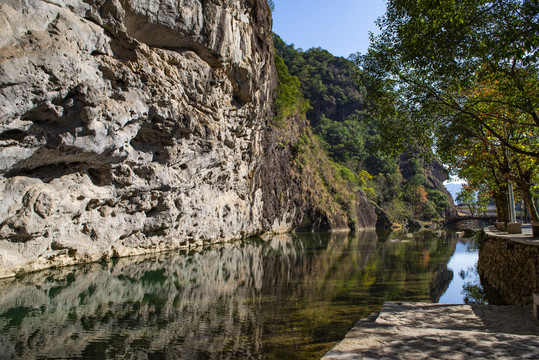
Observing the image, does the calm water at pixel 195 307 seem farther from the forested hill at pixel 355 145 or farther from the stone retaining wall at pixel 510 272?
the forested hill at pixel 355 145

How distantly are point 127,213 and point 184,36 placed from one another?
9.21 meters

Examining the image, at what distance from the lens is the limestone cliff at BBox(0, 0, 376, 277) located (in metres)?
11.8

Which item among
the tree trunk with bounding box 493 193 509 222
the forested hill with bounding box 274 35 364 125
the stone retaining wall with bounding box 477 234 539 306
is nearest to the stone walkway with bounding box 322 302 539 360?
the stone retaining wall with bounding box 477 234 539 306

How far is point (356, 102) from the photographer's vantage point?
94.8 m

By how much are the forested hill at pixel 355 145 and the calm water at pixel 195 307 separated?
5215 cm

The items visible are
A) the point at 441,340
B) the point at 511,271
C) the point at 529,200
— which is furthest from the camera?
the point at 529,200

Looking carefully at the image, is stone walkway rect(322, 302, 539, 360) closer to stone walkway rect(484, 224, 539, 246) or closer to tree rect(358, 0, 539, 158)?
stone walkway rect(484, 224, 539, 246)


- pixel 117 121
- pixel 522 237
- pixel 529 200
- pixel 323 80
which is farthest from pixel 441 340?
pixel 323 80

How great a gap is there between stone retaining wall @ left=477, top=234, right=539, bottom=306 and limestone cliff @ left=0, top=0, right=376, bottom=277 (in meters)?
14.2

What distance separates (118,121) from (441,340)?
46.7 feet

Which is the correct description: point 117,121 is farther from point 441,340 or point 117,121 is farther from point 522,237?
point 522,237

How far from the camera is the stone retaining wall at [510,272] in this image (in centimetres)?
802

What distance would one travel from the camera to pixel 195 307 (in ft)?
29.0

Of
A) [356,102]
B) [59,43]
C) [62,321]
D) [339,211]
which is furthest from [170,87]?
[356,102]
